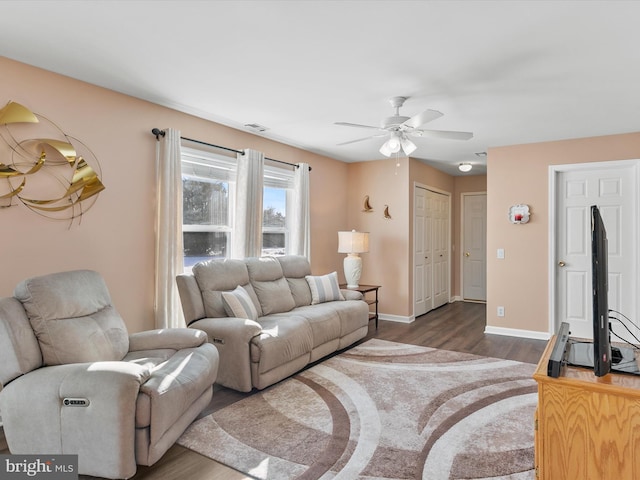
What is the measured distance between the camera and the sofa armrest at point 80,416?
2.02m

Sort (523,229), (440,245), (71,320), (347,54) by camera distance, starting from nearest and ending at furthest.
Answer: (71,320) → (347,54) → (523,229) → (440,245)

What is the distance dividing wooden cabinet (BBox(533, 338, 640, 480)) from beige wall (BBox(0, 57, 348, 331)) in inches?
123

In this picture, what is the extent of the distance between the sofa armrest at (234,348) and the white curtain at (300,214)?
2102mm

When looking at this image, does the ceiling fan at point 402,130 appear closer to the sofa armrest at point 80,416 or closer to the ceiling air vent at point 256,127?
the ceiling air vent at point 256,127

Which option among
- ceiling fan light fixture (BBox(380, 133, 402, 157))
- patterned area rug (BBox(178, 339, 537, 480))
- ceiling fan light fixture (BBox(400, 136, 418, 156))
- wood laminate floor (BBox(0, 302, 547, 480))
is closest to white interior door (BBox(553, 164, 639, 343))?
wood laminate floor (BBox(0, 302, 547, 480))

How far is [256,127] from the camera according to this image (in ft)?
14.7

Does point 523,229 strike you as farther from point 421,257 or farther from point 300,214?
point 300,214

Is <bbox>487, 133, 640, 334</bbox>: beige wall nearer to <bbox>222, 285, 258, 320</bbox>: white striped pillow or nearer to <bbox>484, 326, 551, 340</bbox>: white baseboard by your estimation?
<bbox>484, 326, 551, 340</bbox>: white baseboard

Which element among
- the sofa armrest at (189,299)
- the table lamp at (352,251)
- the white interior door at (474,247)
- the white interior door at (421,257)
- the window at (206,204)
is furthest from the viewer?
the white interior door at (474,247)

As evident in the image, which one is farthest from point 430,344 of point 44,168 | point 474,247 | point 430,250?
point 44,168

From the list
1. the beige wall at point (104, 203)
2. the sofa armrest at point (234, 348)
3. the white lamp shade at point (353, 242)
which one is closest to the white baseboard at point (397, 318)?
the white lamp shade at point (353, 242)

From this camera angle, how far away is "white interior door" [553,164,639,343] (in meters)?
4.64

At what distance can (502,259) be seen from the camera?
5352 millimetres

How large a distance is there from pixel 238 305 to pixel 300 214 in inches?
78.3
